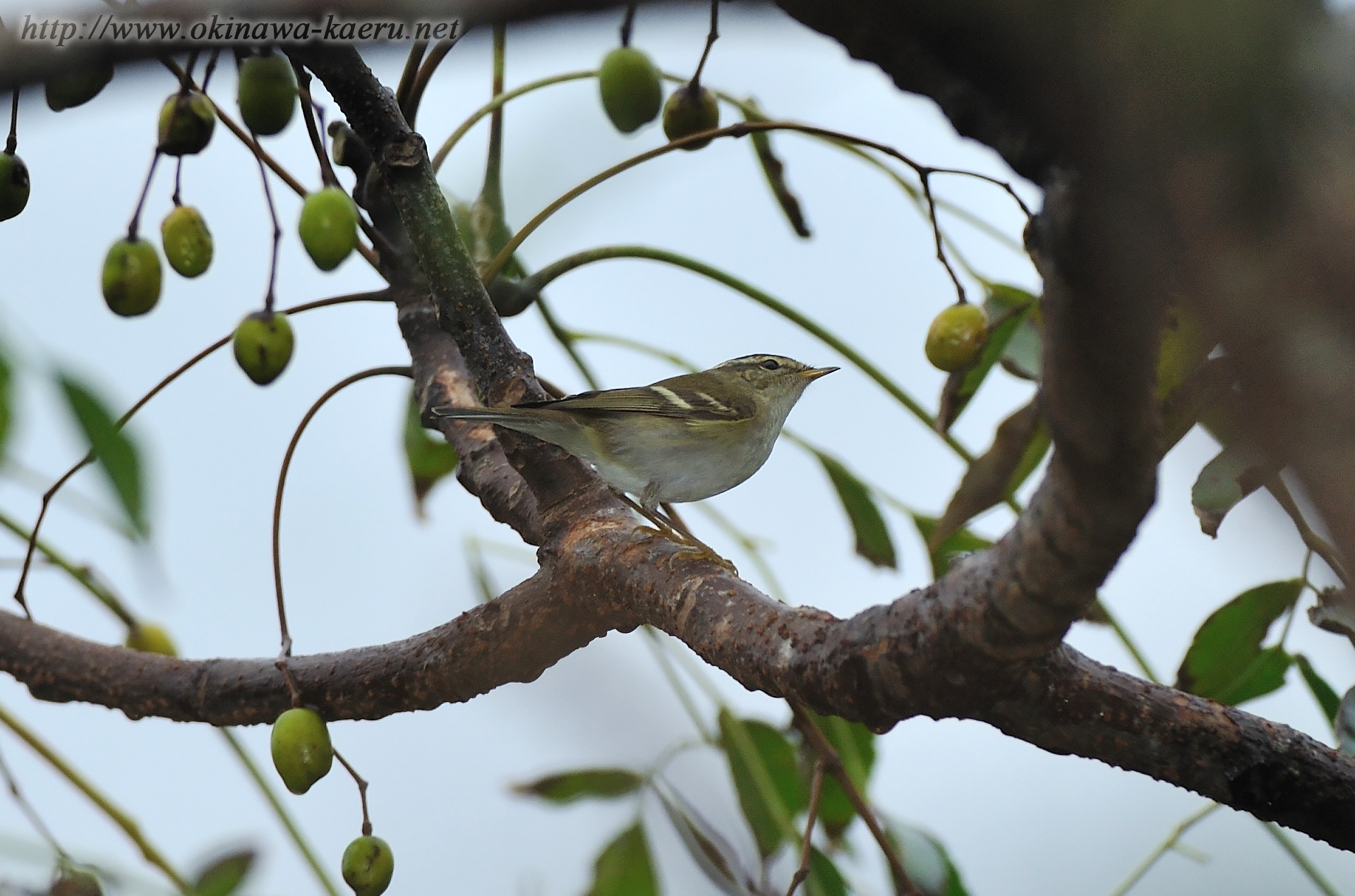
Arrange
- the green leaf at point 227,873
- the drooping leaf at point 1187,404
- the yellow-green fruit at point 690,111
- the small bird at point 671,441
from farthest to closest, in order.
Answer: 1. the small bird at point 671,441
2. the yellow-green fruit at point 690,111
3. the green leaf at point 227,873
4. the drooping leaf at point 1187,404

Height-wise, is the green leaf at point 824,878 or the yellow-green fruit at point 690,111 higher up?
the yellow-green fruit at point 690,111

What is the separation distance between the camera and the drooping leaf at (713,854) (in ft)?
3.22

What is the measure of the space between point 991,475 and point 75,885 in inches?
59.8

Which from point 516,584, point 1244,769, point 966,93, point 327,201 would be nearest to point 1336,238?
point 966,93

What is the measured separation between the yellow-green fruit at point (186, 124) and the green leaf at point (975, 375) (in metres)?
1.37

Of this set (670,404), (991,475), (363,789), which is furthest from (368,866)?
(670,404)

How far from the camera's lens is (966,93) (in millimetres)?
578

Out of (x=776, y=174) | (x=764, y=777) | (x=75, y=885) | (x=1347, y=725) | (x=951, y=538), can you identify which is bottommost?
(x=1347, y=725)

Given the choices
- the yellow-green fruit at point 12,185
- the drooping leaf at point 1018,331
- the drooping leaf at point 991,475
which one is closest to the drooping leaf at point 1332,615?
the drooping leaf at point 991,475

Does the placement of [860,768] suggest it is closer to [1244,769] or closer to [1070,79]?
[1244,769]

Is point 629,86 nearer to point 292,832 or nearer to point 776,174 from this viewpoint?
point 776,174

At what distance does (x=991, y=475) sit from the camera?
1.80 m

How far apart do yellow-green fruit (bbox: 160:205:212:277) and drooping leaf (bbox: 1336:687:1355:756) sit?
6.55 feet

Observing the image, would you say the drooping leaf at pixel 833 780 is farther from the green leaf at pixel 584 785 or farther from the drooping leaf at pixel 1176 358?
the drooping leaf at pixel 1176 358
